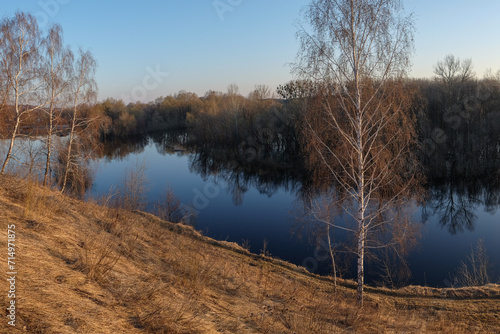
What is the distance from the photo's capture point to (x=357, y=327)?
574 cm

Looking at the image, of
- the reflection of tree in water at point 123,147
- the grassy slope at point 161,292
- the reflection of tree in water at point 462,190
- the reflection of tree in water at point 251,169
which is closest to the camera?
the grassy slope at point 161,292

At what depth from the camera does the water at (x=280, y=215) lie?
1324 centimetres

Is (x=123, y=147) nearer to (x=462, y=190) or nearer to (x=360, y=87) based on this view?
(x=462, y=190)

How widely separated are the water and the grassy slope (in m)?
2.94

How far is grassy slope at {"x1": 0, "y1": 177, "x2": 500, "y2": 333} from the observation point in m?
3.91

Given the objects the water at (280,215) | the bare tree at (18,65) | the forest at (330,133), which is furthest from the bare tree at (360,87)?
the bare tree at (18,65)

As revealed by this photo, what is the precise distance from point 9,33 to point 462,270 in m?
18.1

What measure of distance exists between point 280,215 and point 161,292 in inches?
557

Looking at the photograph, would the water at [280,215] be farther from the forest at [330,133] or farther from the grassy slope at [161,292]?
the grassy slope at [161,292]

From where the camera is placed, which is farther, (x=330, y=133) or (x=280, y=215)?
(x=280, y=215)

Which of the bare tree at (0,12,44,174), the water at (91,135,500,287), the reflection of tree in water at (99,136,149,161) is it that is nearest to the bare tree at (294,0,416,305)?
the water at (91,135,500,287)

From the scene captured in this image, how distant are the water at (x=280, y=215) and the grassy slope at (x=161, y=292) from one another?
2938 millimetres

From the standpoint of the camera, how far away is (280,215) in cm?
1886

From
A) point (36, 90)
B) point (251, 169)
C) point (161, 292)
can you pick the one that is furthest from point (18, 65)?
point (251, 169)
